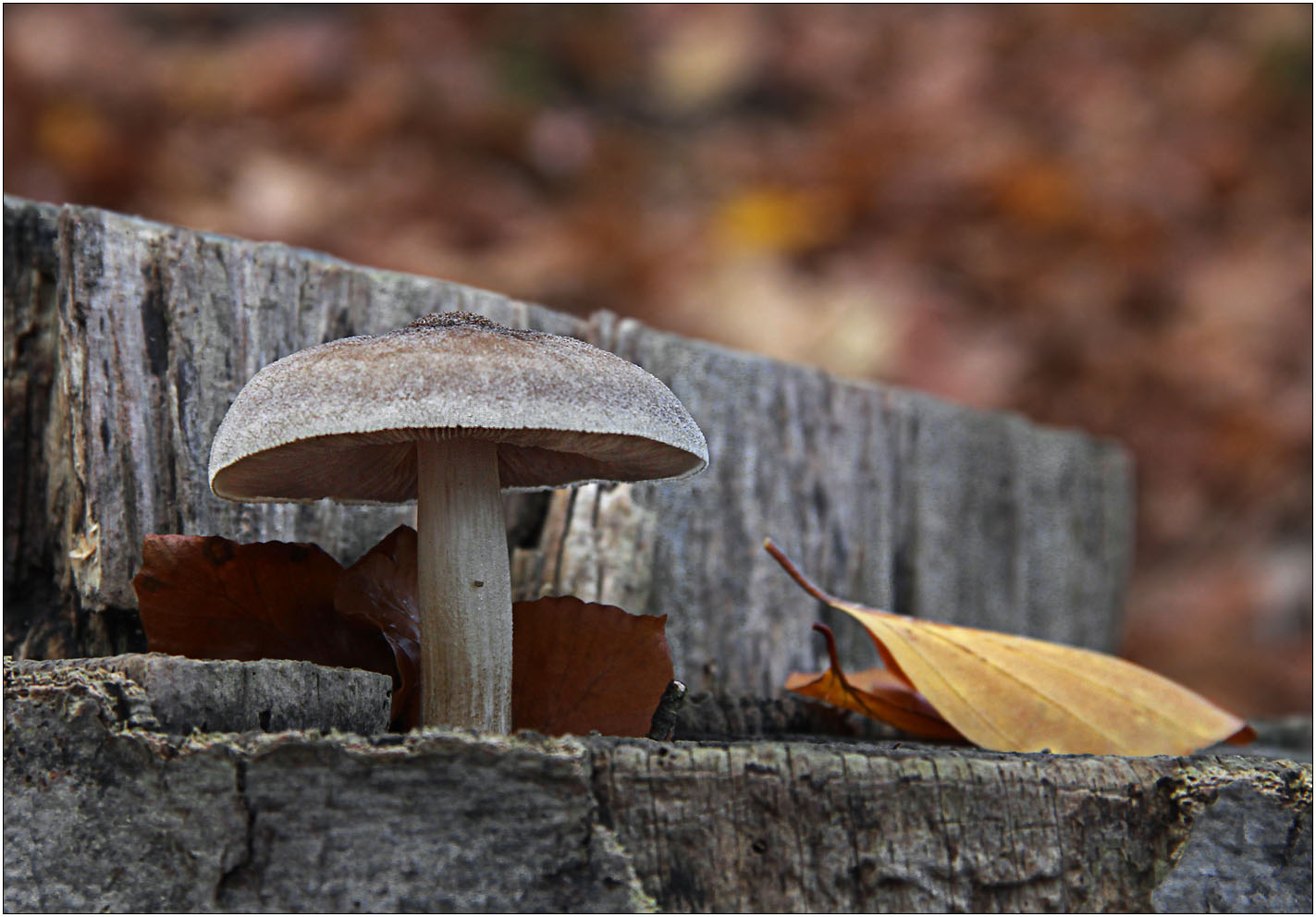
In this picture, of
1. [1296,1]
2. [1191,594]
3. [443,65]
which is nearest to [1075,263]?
[1191,594]

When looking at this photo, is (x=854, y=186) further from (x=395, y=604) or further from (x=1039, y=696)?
(x=395, y=604)

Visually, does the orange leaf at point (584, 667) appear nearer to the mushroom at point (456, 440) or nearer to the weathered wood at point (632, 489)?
the mushroom at point (456, 440)

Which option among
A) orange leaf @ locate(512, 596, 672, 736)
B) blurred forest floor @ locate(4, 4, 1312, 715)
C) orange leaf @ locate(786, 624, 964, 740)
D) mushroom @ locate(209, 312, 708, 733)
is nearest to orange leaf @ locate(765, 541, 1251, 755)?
orange leaf @ locate(786, 624, 964, 740)

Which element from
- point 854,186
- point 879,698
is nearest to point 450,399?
point 879,698

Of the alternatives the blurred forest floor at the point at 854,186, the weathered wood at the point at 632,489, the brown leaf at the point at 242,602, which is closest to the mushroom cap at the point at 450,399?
the brown leaf at the point at 242,602

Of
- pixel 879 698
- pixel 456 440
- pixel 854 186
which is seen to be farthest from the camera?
pixel 854 186

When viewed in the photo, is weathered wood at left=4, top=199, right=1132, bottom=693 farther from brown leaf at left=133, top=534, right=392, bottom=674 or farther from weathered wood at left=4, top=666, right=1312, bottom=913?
weathered wood at left=4, top=666, right=1312, bottom=913
